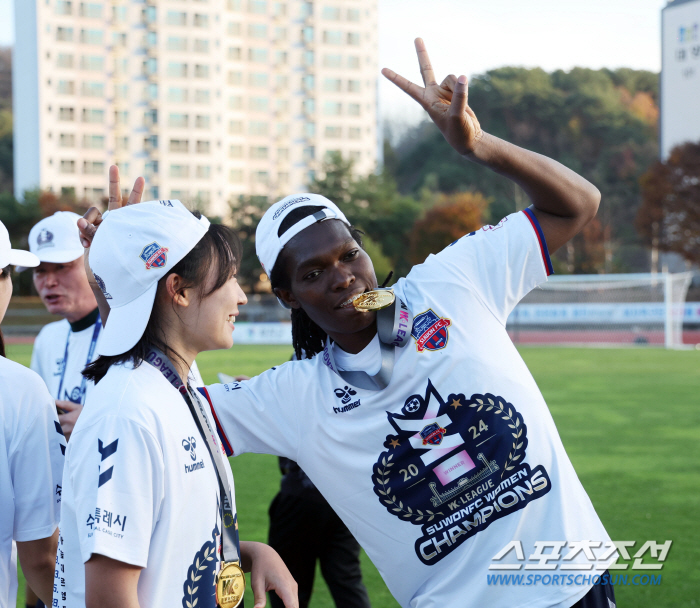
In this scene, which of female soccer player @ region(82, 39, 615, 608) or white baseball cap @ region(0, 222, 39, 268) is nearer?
female soccer player @ region(82, 39, 615, 608)

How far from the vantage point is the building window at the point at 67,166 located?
6081 centimetres

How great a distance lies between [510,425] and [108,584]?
1.18m

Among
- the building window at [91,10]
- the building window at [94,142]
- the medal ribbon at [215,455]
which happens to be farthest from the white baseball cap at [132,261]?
the building window at [91,10]

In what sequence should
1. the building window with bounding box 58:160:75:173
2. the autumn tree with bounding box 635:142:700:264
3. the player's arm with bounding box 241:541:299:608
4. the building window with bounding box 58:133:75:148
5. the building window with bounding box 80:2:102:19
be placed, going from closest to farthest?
the player's arm with bounding box 241:541:299:608 < the autumn tree with bounding box 635:142:700:264 < the building window with bounding box 58:160:75:173 < the building window with bounding box 58:133:75:148 < the building window with bounding box 80:2:102:19

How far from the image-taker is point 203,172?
2522 inches

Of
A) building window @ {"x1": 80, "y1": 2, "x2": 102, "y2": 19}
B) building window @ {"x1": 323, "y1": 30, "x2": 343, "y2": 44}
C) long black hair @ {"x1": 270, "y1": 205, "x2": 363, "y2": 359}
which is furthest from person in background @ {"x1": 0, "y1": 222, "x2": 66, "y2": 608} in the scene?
building window @ {"x1": 323, "y1": 30, "x2": 343, "y2": 44}

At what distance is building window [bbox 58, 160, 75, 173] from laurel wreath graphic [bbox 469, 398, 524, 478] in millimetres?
64376

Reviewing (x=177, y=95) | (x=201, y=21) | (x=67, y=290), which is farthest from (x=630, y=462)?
(x=201, y=21)

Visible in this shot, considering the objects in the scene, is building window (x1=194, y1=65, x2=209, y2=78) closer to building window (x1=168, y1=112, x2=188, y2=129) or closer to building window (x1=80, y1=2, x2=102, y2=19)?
building window (x1=168, y1=112, x2=188, y2=129)

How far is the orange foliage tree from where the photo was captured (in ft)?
134

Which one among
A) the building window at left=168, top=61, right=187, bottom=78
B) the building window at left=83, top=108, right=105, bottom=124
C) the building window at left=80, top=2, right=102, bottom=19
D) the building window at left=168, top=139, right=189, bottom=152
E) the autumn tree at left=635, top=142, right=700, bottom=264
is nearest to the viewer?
the autumn tree at left=635, top=142, right=700, bottom=264

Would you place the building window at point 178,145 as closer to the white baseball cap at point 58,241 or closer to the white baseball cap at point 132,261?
the white baseball cap at point 58,241

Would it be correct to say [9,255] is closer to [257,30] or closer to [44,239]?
[44,239]

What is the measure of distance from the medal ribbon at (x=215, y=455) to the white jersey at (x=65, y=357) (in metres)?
1.98
